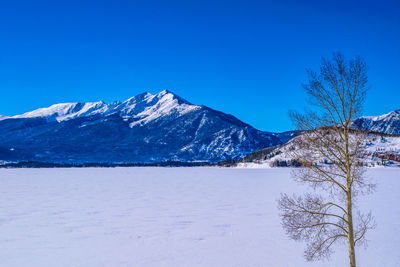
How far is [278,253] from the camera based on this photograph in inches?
731

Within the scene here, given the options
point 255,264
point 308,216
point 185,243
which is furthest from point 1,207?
point 308,216

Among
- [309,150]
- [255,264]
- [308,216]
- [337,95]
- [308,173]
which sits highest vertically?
[337,95]

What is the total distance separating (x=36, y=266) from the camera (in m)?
16.4

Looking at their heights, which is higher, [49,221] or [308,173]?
[308,173]

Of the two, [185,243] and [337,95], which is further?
[185,243]

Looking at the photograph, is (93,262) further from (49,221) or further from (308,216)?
(49,221)

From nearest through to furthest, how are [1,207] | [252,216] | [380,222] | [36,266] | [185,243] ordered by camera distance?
[36,266]
[185,243]
[380,222]
[252,216]
[1,207]

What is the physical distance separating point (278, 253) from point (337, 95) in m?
10.2

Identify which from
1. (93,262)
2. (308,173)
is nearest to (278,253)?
(308,173)

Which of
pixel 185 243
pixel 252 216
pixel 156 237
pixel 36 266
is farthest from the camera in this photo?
pixel 252 216

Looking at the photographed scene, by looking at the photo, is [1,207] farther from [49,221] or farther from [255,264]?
[255,264]

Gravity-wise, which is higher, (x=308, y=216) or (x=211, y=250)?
(x=308, y=216)

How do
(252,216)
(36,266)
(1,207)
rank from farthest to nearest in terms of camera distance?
(1,207) < (252,216) < (36,266)

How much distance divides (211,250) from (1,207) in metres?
28.2
